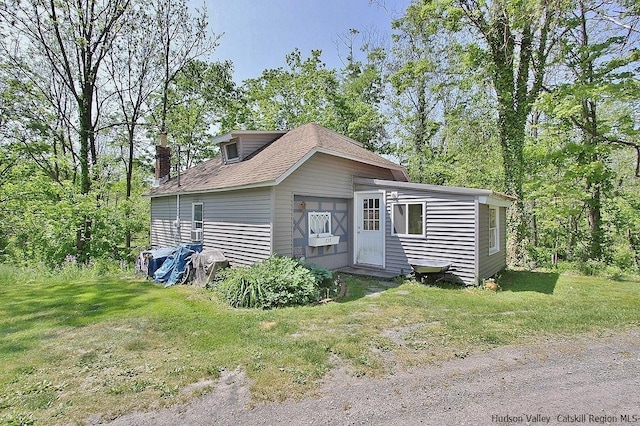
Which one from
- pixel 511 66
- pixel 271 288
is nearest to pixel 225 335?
pixel 271 288

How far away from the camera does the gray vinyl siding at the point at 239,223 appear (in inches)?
327

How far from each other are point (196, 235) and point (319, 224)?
4.61 m

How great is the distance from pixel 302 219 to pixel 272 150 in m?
2.90

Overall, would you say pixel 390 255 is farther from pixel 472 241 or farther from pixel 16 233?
pixel 16 233

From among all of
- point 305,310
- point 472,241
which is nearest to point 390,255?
point 472,241

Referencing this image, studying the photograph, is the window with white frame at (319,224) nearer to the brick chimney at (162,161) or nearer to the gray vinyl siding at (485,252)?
the gray vinyl siding at (485,252)

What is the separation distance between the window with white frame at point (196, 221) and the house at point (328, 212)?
0.06 meters

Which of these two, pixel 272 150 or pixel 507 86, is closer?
pixel 272 150

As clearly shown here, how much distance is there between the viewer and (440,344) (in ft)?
14.8

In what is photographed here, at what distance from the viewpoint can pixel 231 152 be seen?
11820 mm

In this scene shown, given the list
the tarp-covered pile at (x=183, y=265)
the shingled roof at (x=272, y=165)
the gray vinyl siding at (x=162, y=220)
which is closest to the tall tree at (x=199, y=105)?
the gray vinyl siding at (x=162, y=220)

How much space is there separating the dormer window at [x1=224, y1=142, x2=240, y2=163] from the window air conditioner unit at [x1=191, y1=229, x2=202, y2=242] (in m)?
2.81

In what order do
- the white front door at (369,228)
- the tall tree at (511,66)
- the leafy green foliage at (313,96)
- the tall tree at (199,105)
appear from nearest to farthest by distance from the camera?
the white front door at (369,228), the tall tree at (511,66), the tall tree at (199,105), the leafy green foliage at (313,96)

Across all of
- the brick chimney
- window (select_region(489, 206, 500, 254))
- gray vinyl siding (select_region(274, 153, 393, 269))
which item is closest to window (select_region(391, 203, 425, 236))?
gray vinyl siding (select_region(274, 153, 393, 269))
